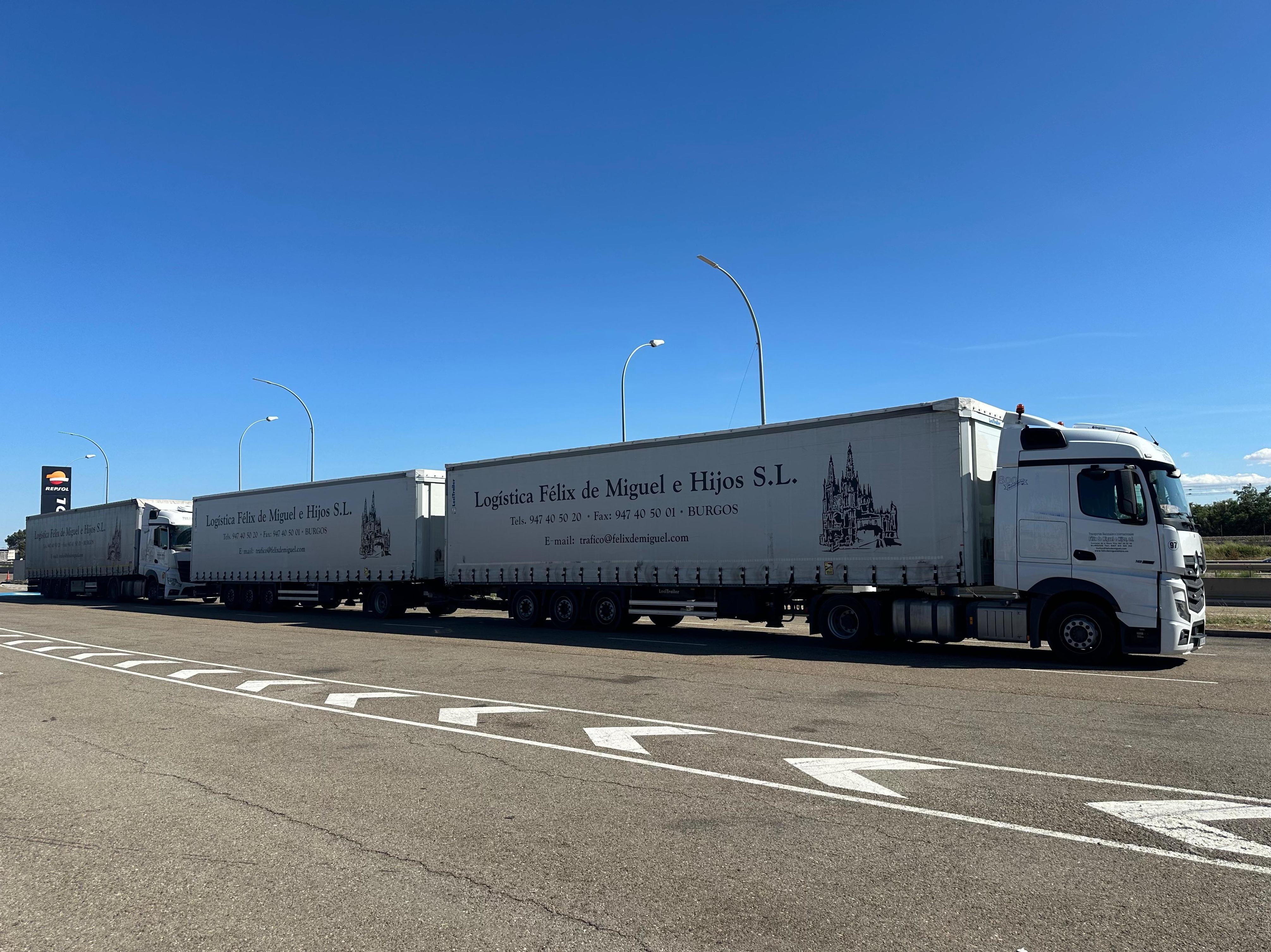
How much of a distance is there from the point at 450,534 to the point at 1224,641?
16.7 m

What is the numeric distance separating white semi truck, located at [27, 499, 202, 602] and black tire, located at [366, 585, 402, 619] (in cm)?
1177

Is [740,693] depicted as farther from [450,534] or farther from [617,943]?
[450,534]

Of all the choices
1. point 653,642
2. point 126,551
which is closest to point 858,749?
point 653,642

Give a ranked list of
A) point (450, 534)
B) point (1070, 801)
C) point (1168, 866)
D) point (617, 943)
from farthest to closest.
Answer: point (450, 534)
point (1070, 801)
point (1168, 866)
point (617, 943)

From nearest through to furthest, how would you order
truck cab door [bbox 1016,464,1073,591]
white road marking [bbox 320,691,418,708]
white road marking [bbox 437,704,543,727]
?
white road marking [bbox 437,704,543,727] < white road marking [bbox 320,691,418,708] < truck cab door [bbox 1016,464,1073,591]

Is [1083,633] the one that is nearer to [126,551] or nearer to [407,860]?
[407,860]

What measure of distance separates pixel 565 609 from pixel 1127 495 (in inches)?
458

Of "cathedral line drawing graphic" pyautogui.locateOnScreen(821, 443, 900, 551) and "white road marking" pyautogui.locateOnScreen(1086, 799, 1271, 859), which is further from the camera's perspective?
"cathedral line drawing graphic" pyautogui.locateOnScreen(821, 443, 900, 551)

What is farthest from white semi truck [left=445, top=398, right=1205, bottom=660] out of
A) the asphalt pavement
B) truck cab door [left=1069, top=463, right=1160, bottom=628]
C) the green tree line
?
the green tree line

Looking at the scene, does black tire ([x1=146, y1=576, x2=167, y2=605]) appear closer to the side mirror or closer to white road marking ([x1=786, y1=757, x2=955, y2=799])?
the side mirror

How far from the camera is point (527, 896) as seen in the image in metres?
4.09

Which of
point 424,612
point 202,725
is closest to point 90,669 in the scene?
point 202,725

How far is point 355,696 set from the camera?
1009cm

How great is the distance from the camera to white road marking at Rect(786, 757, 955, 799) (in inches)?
233
